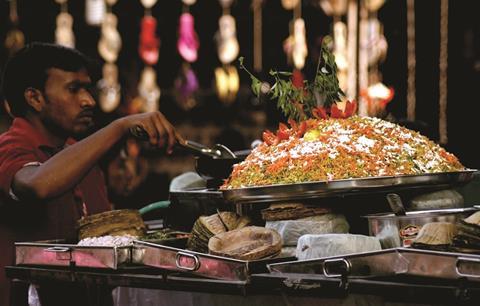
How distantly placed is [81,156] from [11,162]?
1.82ft

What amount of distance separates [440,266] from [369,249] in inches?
19.1

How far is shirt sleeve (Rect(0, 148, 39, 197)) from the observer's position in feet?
12.1

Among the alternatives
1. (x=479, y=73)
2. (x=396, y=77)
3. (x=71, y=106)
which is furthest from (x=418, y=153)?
(x=396, y=77)

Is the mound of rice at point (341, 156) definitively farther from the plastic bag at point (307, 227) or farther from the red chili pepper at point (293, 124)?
the plastic bag at point (307, 227)

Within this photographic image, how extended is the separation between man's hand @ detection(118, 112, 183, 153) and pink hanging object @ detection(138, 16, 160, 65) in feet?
41.4

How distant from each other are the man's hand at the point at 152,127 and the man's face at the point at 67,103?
0.90 meters

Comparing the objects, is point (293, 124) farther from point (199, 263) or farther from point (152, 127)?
point (199, 263)

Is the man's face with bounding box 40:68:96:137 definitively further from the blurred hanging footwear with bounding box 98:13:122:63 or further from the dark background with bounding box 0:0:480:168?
the blurred hanging footwear with bounding box 98:13:122:63

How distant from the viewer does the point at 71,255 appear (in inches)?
127

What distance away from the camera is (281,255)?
9.55 feet

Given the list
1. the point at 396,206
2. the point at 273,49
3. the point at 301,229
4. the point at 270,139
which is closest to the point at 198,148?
the point at 270,139

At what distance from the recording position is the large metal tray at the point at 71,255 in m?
3.05

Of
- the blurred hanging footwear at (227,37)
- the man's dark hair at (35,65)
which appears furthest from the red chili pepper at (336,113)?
the blurred hanging footwear at (227,37)

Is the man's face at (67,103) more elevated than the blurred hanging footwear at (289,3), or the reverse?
the blurred hanging footwear at (289,3)
